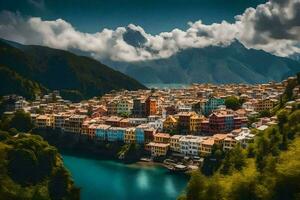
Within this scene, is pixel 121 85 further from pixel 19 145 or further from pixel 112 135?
pixel 19 145

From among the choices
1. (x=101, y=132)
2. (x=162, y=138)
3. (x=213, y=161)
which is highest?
(x=101, y=132)

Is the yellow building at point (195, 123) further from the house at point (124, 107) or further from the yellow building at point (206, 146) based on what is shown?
the house at point (124, 107)

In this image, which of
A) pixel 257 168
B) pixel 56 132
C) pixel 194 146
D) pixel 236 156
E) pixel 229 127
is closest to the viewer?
pixel 257 168

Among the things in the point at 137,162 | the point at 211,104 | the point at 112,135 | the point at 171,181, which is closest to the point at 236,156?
the point at 171,181

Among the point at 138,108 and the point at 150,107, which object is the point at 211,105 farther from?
the point at 138,108

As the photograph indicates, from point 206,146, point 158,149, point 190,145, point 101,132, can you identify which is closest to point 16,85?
point 101,132

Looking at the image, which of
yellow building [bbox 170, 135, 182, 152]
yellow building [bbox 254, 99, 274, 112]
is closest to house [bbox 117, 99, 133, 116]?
yellow building [bbox 170, 135, 182, 152]

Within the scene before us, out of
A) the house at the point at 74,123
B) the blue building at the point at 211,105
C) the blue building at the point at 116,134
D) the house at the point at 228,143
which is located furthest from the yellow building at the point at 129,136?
the blue building at the point at 211,105
